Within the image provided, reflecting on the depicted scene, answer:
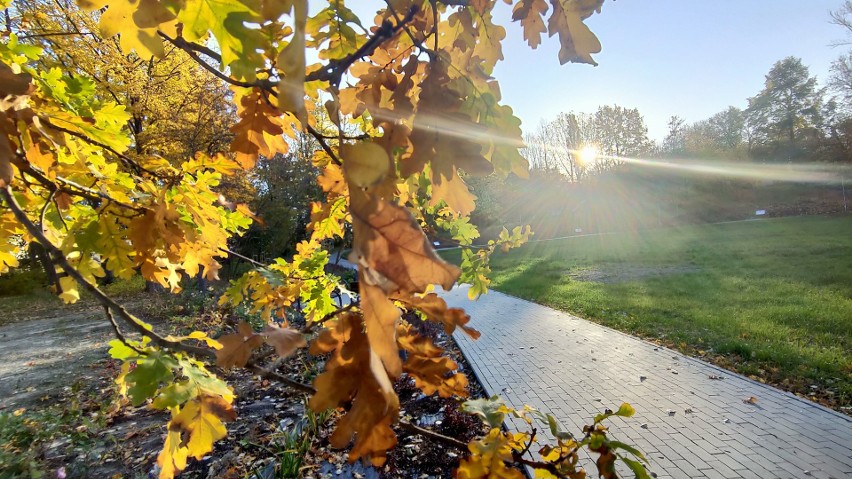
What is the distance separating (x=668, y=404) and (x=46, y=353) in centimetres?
1171

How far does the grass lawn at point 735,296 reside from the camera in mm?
6023

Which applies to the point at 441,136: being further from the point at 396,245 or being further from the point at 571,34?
the point at 571,34

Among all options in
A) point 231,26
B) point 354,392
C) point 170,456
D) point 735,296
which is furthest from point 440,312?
point 735,296

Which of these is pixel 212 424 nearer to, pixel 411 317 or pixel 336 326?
pixel 336 326

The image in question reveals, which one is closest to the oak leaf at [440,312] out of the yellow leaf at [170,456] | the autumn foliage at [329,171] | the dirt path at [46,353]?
the autumn foliage at [329,171]

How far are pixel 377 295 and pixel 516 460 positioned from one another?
2.61 feet

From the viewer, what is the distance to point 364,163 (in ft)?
1.79

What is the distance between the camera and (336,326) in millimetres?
746

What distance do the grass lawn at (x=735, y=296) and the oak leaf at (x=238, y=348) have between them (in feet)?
21.0

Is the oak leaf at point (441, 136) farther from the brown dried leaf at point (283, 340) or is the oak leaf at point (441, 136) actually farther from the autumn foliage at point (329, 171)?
the brown dried leaf at point (283, 340)

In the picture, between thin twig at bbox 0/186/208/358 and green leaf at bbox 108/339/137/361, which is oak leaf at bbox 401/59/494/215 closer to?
thin twig at bbox 0/186/208/358

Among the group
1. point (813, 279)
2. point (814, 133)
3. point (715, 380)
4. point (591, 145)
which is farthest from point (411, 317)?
point (814, 133)

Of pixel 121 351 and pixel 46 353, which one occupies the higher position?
pixel 121 351

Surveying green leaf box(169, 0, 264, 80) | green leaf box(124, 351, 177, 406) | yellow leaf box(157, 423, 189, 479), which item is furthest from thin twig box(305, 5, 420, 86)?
yellow leaf box(157, 423, 189, 479)
